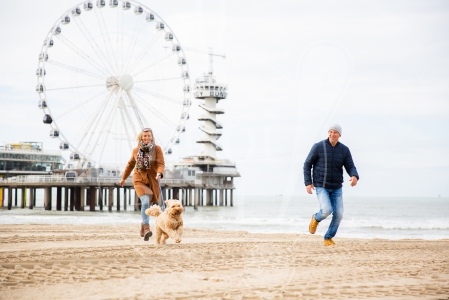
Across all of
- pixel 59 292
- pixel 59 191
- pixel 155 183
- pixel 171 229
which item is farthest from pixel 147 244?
pixel 59 191

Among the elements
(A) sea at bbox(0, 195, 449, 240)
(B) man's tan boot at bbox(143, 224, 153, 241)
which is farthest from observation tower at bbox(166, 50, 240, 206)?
(B) man's tan boot at bbox(143, 224, 153, 241)

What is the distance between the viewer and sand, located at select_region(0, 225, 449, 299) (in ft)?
14.3

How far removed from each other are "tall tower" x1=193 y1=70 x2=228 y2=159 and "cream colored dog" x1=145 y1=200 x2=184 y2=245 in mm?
58287

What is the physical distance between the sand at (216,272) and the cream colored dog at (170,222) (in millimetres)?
166

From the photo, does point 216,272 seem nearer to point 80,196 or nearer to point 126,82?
point 126,82

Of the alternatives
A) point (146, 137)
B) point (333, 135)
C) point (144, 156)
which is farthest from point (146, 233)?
point (333, 135)

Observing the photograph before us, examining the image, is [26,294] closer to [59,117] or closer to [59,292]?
[59,292]

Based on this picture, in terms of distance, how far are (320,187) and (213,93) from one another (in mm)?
60118

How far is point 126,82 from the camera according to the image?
3503cm

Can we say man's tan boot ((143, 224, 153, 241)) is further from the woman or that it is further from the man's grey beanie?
the man's grey beanie

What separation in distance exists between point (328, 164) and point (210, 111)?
5938cm

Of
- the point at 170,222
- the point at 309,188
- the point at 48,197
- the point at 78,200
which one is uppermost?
the point at 309,188

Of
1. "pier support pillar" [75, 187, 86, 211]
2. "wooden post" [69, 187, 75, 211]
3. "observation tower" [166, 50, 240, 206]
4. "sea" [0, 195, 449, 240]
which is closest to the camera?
"sea" [0, 195, 449, 240]

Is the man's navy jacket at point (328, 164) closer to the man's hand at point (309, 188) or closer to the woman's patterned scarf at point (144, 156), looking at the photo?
the man's hand at point (309, 188)
